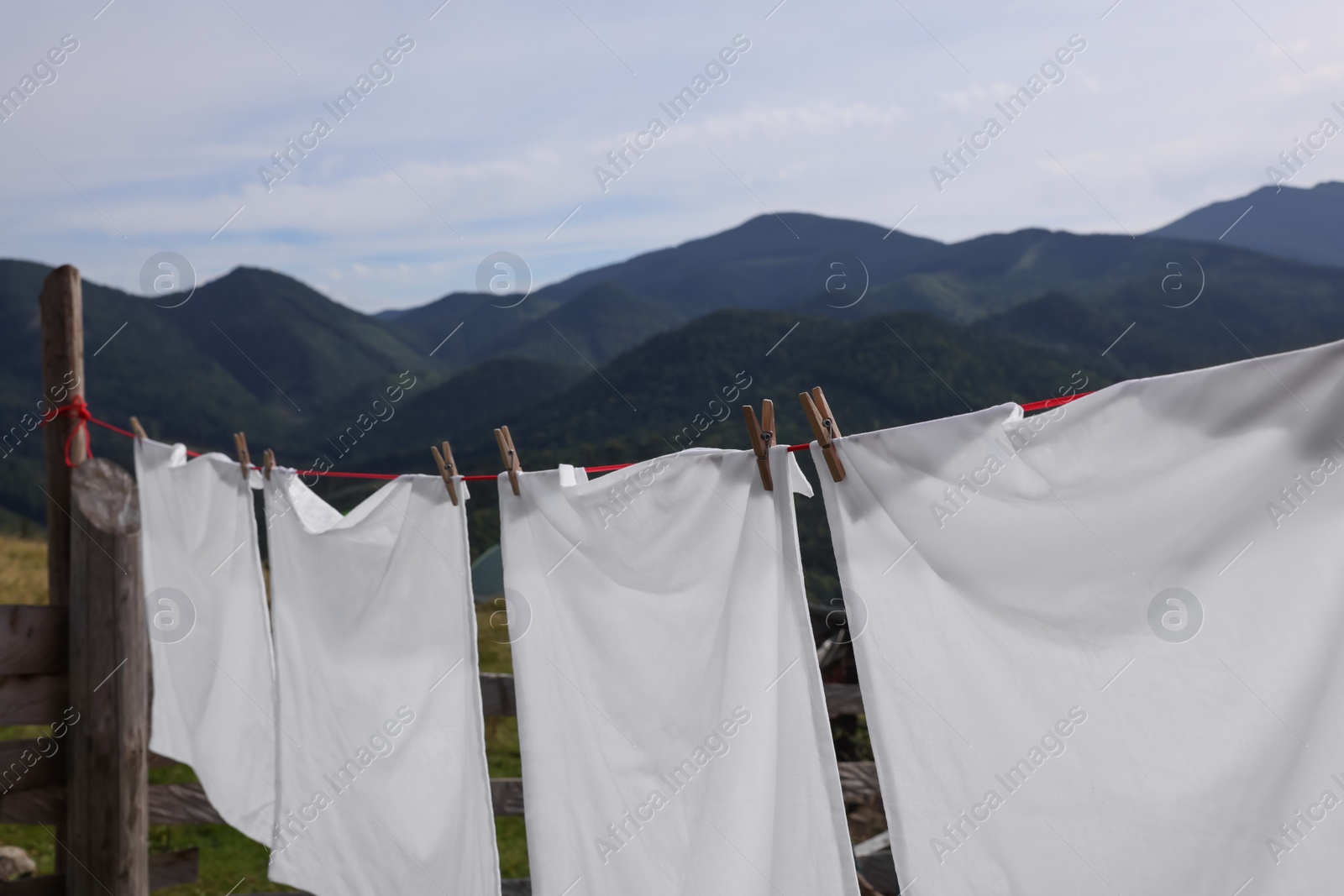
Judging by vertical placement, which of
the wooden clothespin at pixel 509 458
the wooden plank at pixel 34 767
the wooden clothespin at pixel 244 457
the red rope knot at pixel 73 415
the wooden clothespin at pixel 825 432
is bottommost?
the wooden plank at pixel 34 767

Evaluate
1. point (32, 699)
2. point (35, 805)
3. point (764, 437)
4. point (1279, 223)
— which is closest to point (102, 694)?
point (32, 699)

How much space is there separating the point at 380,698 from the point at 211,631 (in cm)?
154

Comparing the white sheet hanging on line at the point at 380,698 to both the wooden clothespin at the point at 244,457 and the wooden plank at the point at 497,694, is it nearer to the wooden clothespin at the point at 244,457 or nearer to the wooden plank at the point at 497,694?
the wooden clothespin at the point at 244,457

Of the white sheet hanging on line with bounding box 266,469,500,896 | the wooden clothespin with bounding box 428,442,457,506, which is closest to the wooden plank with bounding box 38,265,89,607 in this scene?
the white sheet hanging on line with bounding box 266,469,500,896

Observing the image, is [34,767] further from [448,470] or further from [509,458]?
[509,458]

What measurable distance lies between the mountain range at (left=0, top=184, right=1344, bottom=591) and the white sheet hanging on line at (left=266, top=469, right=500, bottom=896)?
205 cm

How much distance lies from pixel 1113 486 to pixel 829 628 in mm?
3689

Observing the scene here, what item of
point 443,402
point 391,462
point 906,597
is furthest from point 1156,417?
point 443,402

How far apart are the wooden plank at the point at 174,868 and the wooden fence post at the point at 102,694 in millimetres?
755

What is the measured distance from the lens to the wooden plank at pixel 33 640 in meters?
2.71

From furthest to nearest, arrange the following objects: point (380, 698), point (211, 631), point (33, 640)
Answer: point (211, 631)
point (380, 698)
point (33, 640)

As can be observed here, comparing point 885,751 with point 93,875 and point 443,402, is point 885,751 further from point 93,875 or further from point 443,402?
point 443,402

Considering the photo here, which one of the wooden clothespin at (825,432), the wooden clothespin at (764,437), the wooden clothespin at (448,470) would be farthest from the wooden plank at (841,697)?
the wooden clothespin at (825,432)

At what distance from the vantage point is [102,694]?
107 inches
